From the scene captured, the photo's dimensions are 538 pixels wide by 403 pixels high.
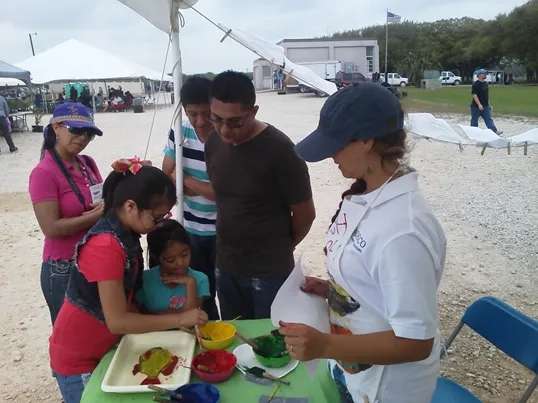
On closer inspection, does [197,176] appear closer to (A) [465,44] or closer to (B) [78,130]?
(B) [78,130]

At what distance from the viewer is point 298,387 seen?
58.5 inches

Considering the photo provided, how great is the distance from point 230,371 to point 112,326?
0.43 m

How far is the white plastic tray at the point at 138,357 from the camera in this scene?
1.47 m

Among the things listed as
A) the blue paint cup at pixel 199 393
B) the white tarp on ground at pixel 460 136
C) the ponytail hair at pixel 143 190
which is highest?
the ponytail hair at pixel 143 190

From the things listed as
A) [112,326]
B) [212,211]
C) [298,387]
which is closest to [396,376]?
[298,387]

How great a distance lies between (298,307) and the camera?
1403mm

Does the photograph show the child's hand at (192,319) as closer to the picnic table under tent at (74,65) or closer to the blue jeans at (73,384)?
the blue jeans at (73,384)

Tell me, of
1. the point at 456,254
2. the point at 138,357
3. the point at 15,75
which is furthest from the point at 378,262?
the point at 15,75

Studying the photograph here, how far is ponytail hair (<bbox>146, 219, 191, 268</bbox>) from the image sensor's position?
204 cm

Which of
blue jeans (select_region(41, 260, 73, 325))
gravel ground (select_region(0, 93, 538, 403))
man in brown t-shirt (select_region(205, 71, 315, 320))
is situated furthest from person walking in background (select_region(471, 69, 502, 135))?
blue jeans (select_region(41, 260, 73, 325))

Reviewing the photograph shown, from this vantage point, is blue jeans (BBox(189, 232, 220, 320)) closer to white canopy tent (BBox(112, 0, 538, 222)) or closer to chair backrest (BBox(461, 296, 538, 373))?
white canopy tent (BBox(112, 0, 538, 222))

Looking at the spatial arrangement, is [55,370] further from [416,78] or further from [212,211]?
[416,78]

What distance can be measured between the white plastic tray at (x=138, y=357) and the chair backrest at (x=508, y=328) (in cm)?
131

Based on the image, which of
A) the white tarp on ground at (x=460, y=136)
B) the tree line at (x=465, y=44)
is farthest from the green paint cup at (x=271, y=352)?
the tree line at (x=465, y=44)
